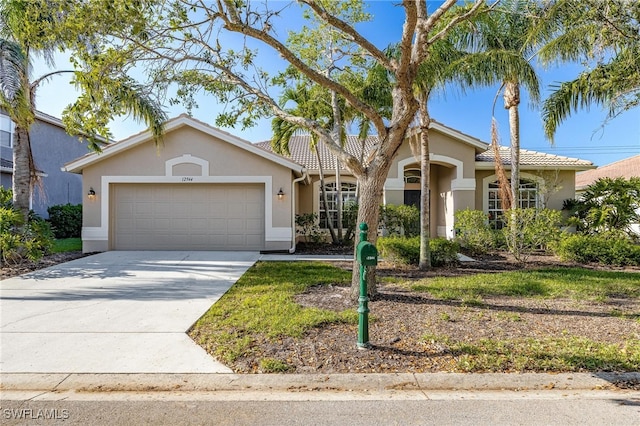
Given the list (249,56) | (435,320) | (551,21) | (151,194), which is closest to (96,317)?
(435,320)

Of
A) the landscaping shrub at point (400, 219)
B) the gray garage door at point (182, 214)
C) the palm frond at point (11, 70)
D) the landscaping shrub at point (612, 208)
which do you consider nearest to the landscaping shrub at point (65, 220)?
the gray garage door at point (182, 214)

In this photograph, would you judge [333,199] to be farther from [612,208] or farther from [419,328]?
[419,328]

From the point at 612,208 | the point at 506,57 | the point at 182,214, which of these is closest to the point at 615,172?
the point at 612,208

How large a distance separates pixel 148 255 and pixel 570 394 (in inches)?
441

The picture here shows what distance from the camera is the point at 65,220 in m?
17.5

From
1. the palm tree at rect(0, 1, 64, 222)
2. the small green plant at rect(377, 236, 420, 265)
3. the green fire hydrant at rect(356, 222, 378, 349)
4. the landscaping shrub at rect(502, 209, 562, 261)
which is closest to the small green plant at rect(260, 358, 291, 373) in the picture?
the green fire hydrant at rect(356, 222, 378, 349)

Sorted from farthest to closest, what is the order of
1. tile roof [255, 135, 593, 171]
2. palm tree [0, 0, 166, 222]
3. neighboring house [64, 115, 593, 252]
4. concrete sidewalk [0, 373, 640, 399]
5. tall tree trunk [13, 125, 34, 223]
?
tile roof [255, 135, 593, 171]
neighboring house [64, 115, 593, 252]
tall tree trunk [13, 125, 34, 223]
palm tree [0, 0, 166, 222]
concrete sidewalk [0, 373, 640, 399]

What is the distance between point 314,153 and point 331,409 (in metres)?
14.1

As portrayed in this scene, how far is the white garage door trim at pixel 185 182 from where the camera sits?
1234 cm

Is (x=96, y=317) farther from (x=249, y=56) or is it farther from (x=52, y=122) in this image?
(x=52, y=122)

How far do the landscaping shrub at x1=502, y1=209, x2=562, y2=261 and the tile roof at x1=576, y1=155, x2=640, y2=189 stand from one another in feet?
63.2

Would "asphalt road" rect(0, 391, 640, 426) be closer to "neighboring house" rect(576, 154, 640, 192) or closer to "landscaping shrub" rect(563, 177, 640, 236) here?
"landscaping shrub" rect(563, 177, 640, 236)

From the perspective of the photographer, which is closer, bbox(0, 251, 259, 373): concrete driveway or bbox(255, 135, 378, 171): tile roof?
bbox(0, 251, 259, 373): concrete driveway

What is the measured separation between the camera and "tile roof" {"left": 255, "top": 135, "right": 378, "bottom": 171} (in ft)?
50.3
